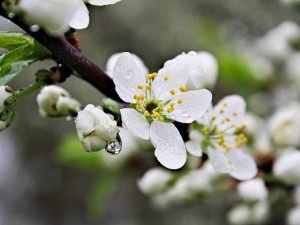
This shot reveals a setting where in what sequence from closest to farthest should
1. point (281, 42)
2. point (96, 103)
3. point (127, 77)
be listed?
point (127, 77) → point (281, 42) → point (96, 103)

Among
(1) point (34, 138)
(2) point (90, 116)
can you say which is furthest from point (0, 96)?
(1) point (34, 138)

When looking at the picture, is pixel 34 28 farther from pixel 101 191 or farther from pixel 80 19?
pixel 101 191

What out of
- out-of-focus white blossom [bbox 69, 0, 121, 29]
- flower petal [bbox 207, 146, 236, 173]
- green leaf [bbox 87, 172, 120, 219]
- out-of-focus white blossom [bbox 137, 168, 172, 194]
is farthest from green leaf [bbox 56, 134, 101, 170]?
out-of-focus white blossom [bbox 69, 0, 121, 29]

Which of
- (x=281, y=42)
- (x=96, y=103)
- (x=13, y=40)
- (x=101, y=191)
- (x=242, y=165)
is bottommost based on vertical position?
(x=96, y=103)

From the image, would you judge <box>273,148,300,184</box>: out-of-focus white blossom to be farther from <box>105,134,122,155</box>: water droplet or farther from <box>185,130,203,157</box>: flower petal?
<box>105,134,122,155</box>: water droplet

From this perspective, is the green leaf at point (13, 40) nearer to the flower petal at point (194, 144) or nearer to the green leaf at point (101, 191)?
the flower petal at point (194, 144)

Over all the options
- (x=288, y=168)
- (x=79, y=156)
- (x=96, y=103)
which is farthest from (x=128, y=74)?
(x=96, y=103)
